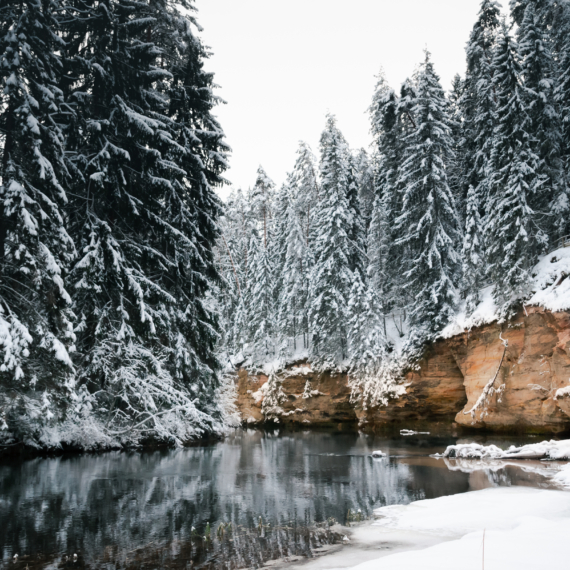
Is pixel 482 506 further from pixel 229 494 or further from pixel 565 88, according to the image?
pixel 565 88

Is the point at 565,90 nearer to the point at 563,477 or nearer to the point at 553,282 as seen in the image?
the point at 553,282

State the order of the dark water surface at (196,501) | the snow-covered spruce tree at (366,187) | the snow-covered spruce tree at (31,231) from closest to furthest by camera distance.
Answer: the dark water surface at (196,501)
the snow-covered spruce tree at (31,231)
the snow-covered spruce tree at (366,187)

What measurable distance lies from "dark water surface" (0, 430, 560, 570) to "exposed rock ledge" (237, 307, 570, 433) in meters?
6.84

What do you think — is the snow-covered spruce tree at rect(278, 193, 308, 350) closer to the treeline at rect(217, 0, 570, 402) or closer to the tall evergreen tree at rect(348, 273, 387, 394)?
the treeline at rect(217, 0, 570, 402)

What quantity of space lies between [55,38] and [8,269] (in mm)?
7331

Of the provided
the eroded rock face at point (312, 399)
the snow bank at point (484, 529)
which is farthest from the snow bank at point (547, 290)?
the snow bank at point (484, 529)

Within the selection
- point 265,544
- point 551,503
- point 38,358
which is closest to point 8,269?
point 38,358

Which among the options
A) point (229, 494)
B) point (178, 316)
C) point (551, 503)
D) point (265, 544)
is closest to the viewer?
point (265, 544)

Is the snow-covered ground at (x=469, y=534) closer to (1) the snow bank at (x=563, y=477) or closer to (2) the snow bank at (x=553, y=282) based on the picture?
(1) the snow bank at (x=563, y=477)

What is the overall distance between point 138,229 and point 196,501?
11.8 meters

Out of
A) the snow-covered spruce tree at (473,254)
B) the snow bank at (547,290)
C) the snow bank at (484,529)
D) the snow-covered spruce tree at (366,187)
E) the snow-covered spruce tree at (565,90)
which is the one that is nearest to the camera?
the snow bank at (484,529)

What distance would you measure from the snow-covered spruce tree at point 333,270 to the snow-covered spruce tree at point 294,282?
13.8 feet

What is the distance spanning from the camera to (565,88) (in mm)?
23875

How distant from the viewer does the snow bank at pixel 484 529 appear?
4.69m
